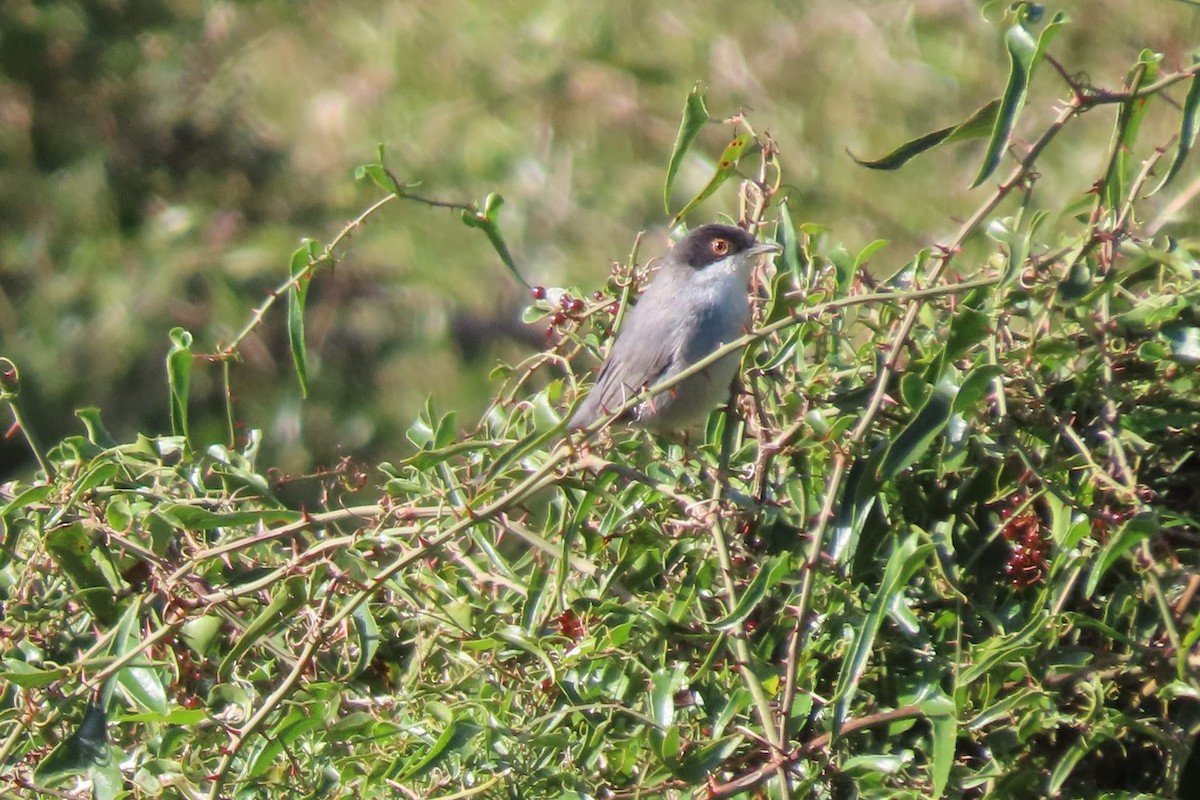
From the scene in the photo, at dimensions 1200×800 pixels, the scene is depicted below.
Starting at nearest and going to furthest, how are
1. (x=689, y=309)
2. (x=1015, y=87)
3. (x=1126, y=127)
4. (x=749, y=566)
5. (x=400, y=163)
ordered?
(x=1015, y=87), (x=1126, y=127), (x=749, y=566), (x=689, y=309), (x=400, y=163)

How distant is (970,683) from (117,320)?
5.27 metres

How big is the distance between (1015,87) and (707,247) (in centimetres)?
200

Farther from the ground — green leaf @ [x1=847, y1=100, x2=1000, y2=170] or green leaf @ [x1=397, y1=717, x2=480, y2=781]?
green leaf @ [x1=847, y1=100, x2=1000, y2=170]

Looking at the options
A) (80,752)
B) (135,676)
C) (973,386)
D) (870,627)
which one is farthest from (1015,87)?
(80,752)

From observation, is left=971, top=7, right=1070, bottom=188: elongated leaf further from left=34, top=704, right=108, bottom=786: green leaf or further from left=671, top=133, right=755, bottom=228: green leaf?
left=34, top=704, right=108, bottom=786: green leaf

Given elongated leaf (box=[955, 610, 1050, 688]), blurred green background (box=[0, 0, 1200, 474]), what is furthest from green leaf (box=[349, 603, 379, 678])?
blurred green background (box=[0, 0, 1200, 474])

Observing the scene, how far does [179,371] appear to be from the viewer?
213cm

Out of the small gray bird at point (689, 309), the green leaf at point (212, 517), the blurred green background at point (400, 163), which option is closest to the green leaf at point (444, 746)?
the green leaf at point (212, 517)

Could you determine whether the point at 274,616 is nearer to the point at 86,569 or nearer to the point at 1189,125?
the point at 86,569

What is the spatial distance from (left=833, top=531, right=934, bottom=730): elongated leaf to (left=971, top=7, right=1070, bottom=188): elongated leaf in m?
0.43

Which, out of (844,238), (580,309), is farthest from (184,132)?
(580,309)

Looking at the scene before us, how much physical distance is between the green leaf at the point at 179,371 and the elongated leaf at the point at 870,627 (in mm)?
1005

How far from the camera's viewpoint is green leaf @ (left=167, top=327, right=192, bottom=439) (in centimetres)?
212

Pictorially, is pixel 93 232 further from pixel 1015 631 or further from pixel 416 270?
pixel 1015 631
